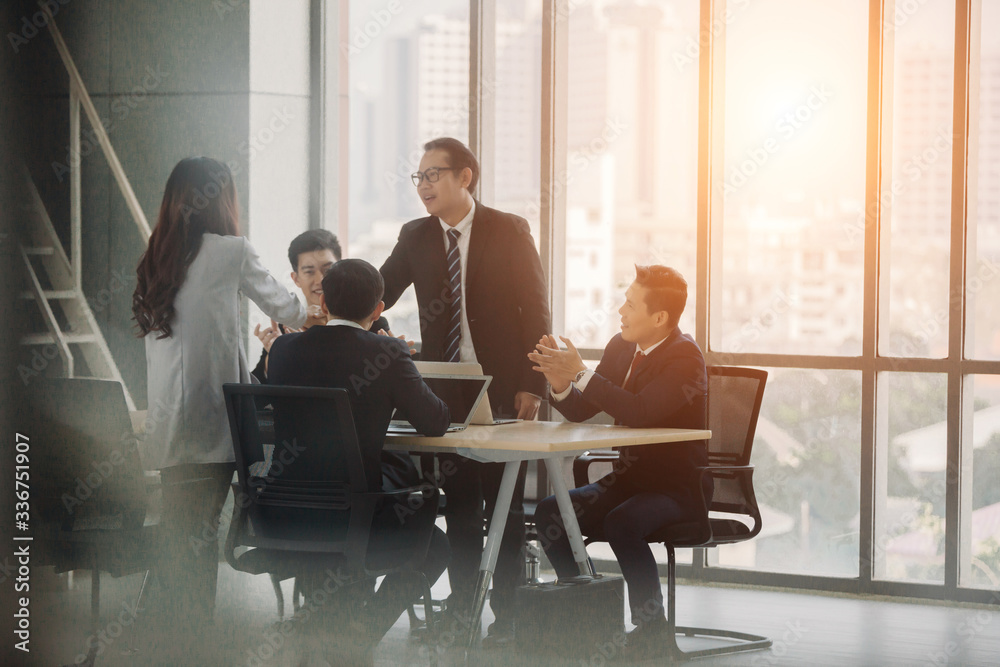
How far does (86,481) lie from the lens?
10.6 feet

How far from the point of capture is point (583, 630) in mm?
3262

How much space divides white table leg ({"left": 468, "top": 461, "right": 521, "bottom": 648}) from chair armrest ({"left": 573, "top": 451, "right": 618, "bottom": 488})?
0.56 metres

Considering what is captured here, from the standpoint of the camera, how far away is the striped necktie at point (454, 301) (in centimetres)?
393

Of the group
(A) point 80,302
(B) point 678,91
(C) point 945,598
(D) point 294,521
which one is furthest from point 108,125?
(C) point 945,598

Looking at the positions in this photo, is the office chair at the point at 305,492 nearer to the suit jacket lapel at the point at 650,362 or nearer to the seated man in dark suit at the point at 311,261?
the suit jacket lapel at the point at 650,362

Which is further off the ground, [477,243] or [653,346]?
[477,243]

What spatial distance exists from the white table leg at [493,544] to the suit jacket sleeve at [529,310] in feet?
1.91

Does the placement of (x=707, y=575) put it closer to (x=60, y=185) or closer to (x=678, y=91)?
(x=678, y=91)
